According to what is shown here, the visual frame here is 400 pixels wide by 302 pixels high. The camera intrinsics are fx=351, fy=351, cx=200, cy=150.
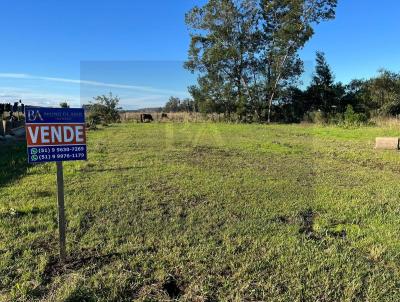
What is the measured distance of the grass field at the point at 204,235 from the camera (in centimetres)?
246

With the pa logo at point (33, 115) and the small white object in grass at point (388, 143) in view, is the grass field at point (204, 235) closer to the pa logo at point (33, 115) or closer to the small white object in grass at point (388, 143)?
the pa logo at point (33, 115)

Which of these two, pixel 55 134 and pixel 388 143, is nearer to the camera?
pixel 55 134

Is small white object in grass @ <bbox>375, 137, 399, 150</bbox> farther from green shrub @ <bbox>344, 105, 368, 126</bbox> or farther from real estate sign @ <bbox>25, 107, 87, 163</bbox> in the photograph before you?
green shrub @ <bbox>344, 105, 368, 126</bbox>

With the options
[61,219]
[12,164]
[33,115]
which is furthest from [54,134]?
[12,164]

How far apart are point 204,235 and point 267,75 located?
26.3m

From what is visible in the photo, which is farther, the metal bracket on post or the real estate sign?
the metal bracket on post

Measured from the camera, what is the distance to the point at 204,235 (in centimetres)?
335

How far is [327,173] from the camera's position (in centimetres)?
625

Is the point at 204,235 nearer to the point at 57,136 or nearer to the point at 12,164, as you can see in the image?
the point at 57,136

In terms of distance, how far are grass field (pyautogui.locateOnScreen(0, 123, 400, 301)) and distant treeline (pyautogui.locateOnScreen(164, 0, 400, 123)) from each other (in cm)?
2163

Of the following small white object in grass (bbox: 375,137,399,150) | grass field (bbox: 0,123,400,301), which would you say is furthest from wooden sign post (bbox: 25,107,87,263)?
small white object in grass (bbox: 375,137,399,150)

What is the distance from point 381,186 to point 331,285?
3266 millimetres

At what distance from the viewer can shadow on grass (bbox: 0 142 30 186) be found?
233 inches

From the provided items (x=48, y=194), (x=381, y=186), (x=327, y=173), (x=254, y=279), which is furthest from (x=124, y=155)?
(x=254, y=279)
